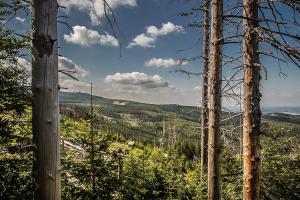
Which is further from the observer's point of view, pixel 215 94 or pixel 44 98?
pixel 215 94

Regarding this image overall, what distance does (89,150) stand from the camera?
9.97m

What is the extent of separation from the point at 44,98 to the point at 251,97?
4.16 metres

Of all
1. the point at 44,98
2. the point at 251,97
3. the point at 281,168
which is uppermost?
the point at 251,97

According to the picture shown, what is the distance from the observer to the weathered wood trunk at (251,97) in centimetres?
600

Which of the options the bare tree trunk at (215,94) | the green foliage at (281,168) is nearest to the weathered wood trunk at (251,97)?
the bare tree trunk at (215,94)

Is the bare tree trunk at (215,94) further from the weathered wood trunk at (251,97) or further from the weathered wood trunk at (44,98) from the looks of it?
the weathered wood trunk at (44,98)

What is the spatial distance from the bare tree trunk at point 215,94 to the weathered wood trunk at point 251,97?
0.97m

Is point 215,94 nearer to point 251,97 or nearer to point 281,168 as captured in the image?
point 251,97

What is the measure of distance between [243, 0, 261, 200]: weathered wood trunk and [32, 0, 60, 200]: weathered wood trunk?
4066 mm

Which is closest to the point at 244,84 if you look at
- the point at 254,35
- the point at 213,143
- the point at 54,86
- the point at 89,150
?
the point at 254,35

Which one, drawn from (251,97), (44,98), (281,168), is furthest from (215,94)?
(281,168)

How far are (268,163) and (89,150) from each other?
948 centimetres

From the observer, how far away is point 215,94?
730cm

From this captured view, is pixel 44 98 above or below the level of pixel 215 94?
below
